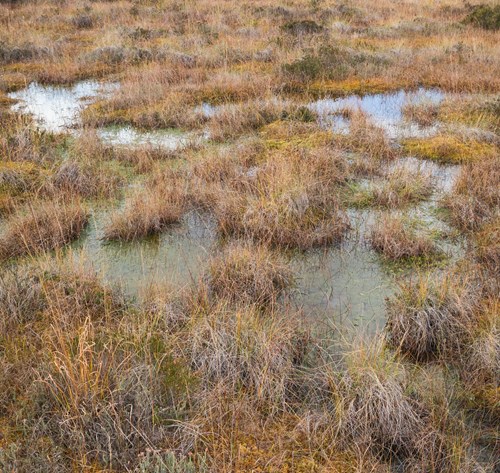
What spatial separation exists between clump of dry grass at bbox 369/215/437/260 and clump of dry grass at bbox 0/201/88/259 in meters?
3.67

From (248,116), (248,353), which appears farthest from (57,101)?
(248,353)

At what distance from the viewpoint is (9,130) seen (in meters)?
8.47

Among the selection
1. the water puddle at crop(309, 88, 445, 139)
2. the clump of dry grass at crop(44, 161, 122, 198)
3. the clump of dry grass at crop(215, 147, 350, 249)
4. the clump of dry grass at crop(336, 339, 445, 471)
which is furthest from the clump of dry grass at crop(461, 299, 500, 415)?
the water puddle at crop(309, 88, 445, 139)

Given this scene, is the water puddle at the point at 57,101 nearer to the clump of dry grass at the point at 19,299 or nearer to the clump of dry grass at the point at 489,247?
the clump of dry grass at the point at 19,299

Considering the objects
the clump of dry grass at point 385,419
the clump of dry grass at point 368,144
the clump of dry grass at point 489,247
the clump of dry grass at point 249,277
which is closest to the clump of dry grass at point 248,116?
the clump of dry grass at point 368,144

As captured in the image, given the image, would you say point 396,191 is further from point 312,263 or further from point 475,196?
point 312,263

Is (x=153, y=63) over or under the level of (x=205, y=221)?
over

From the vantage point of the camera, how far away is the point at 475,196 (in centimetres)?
655

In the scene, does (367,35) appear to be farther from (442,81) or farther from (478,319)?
(478,319)

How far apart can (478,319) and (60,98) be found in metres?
10.6

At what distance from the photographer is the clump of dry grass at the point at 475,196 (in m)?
6.21

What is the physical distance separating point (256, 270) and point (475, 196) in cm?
345

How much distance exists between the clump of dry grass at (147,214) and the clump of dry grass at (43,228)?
→ 43 centimetres

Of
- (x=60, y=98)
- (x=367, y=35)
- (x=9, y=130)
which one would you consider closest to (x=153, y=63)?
(x=60, y=98)
